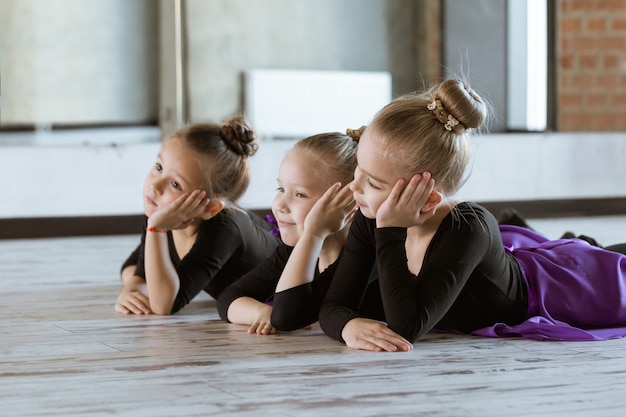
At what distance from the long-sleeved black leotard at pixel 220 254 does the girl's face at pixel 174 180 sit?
139 millimetres

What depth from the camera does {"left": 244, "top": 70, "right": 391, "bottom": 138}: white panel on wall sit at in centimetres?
653

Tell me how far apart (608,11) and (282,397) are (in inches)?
214

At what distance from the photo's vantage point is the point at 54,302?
2.58 meters

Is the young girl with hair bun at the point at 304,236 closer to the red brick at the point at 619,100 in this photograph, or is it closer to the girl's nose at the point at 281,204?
the girl's nose at the point at 281,204

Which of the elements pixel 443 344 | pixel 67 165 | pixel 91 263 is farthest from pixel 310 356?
pixel 67 165

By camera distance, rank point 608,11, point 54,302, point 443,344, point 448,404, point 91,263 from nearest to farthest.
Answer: point 448,404, point 443,344, point 54,302, point 91,263, point 608,11

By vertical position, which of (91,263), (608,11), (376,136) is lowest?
(91,263)

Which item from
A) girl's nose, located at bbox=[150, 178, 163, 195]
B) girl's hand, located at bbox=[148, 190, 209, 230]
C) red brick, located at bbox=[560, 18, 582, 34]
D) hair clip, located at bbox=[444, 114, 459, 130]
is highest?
red brick, located at bbox=[560, 18, 582, 34]

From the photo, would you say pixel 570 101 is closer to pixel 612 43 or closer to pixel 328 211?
pixel 612 43

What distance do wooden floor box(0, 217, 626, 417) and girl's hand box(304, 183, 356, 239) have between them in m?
0.23

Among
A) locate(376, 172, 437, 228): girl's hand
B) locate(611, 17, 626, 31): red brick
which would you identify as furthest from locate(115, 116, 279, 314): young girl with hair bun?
locate(611, 17, 626, 31): red brick

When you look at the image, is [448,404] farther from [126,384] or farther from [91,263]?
[91,263]

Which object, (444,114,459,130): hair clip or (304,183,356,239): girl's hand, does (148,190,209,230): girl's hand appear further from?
(444,114,459,130): hair clip

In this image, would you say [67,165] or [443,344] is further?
[67,165]
